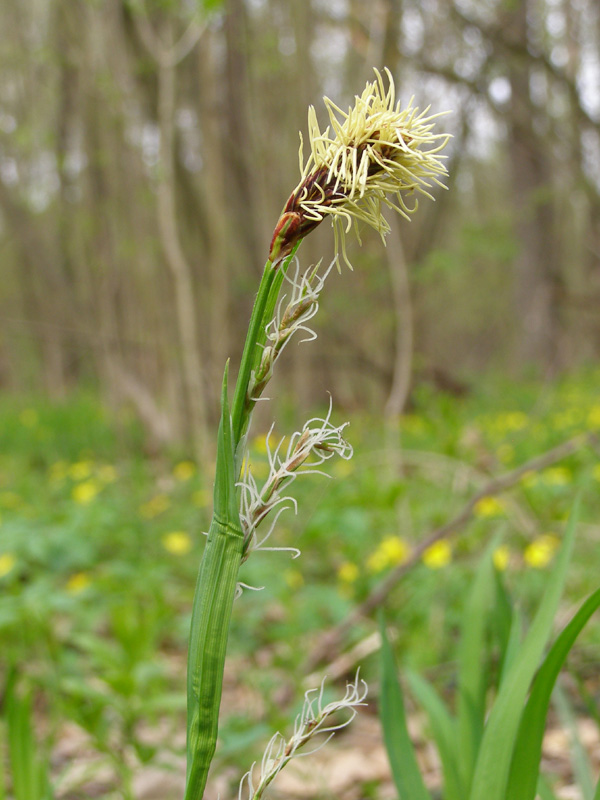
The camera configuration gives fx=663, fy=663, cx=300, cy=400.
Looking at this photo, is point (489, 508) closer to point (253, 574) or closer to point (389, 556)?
point (389, 556)

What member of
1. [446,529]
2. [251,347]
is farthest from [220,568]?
[446,529]

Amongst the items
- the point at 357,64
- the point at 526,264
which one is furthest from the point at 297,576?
the point at 526,264

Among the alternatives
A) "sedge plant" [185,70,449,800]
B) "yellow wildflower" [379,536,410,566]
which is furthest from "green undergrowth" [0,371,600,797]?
"sedge plant" [185,70,449,800]

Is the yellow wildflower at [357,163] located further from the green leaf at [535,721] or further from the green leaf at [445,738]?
the green leaf at [445,738]

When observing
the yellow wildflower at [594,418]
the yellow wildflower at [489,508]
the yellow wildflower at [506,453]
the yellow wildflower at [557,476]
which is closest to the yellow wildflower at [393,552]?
the yellow wildflower at [489,508]

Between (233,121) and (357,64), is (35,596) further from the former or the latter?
(357,64)

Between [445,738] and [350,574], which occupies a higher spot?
[445,738]
